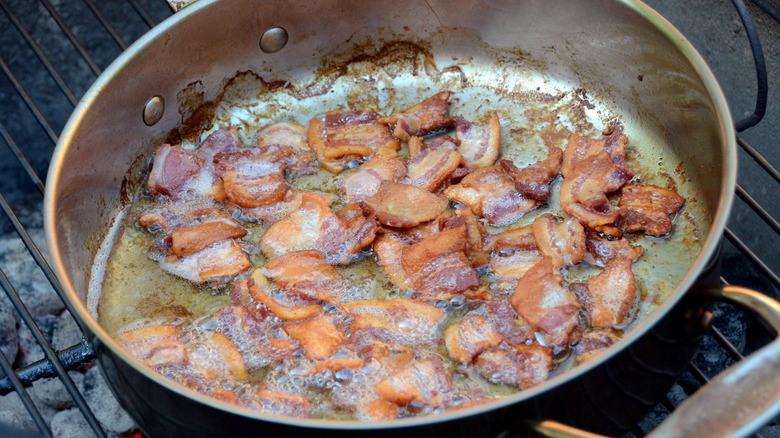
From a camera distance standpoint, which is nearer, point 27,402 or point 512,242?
point 27,402

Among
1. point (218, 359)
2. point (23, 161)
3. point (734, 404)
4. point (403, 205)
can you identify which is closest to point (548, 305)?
point (403, 205)

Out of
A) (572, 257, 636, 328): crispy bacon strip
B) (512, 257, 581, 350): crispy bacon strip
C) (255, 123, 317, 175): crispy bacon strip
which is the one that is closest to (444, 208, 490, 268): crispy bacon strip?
(512, 257, 581, 350): crispy bacon strip

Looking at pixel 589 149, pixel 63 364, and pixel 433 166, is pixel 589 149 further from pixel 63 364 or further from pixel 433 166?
pixel 63 364

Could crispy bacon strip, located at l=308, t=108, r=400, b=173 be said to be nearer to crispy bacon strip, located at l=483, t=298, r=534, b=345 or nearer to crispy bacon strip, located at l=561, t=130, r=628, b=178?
crispy bacon strip, located at l=561, t=130, r=628, b=178

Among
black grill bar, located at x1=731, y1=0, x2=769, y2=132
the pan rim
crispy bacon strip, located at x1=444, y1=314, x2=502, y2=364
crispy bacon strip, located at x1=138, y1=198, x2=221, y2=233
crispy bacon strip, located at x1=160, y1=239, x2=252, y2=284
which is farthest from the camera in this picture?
crispy bacon strip, located at x1=138, y1=198, x2=221, y2=233

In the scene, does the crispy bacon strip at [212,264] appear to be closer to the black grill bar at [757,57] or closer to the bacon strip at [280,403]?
the bacon strip at [280,403]

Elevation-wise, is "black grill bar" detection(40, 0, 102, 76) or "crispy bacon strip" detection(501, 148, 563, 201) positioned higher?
"black grill bar" detection(40, 0, 102, 76)
